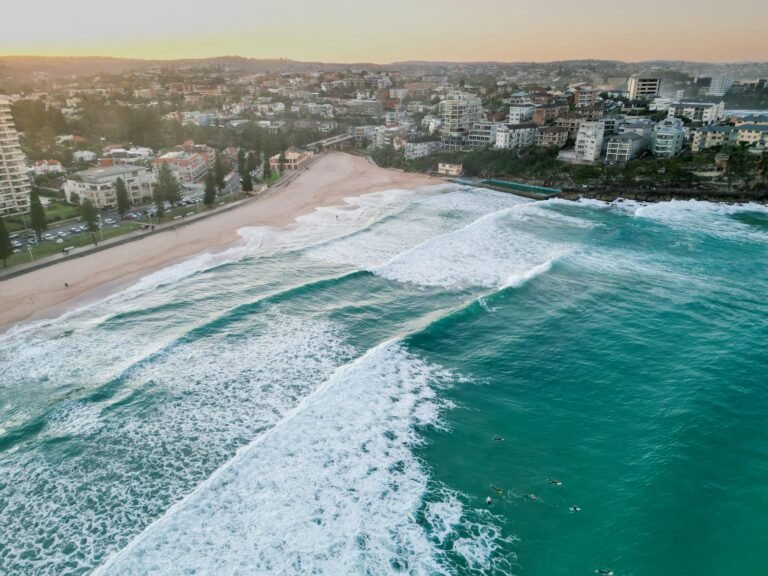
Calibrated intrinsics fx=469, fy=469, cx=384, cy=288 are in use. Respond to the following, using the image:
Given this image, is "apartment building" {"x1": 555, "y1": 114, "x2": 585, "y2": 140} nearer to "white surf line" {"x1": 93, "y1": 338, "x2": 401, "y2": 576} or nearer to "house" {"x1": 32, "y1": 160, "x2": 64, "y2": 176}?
"white surf line" {"x1": 93, "y1": 338, "x2": 401, "y2": 576}

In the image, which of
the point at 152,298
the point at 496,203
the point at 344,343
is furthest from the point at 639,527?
the point at 496,203

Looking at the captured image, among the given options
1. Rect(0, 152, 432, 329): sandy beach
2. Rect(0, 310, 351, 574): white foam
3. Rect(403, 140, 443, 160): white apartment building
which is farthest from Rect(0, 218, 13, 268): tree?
Rect(403, 140, 443, 160): white apartment building

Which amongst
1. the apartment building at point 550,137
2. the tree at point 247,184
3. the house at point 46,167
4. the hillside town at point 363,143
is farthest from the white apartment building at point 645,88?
the house at point 46,167

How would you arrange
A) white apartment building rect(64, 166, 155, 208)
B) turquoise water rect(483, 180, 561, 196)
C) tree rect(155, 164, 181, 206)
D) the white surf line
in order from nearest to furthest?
the white surf line, white apartment building rect(64, 166, 155, 208), tree rect(155, 164, 181, 206), turquoise water rect(483, 180, 561, 196)

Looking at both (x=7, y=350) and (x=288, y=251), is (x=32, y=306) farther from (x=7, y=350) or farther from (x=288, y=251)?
(x=288, y=251)

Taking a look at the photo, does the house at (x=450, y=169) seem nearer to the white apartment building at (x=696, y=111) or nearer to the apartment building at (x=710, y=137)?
the apartment building at (x=710, y=137)
